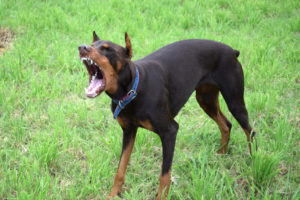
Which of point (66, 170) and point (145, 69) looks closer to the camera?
point (145, 69)

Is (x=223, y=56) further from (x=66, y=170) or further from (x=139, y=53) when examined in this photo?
(x=139, y=53)

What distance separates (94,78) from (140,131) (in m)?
1.10

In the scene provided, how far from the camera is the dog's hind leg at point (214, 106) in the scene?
132 inches

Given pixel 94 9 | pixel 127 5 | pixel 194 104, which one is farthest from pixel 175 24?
pixel 194 104

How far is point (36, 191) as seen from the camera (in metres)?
2.57

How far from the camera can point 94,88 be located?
2.39 m

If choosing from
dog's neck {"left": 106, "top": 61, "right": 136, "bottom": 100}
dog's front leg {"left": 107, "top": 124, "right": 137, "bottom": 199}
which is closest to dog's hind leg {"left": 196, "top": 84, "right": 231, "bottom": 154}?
dog's front leg {"left": 107, "top": 124, "right": 137, "bottom": 199}

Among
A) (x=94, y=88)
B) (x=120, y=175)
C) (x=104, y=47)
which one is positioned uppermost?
(x=104, y=47)

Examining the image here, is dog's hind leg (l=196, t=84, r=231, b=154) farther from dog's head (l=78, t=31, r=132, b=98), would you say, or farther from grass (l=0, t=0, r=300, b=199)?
dog's head (l=78, t=31, r=132, b=98)

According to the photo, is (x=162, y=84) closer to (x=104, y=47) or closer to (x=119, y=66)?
(x=119, y=66)

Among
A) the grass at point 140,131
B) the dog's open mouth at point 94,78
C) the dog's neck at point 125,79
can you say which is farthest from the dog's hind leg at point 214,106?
the dog's open mouth at point 94,78

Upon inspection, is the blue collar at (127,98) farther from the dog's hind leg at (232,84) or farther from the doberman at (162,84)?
the dog's hind leg at (232,84)

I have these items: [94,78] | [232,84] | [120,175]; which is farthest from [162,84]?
[120,175]

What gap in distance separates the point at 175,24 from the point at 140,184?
14.3 ft
